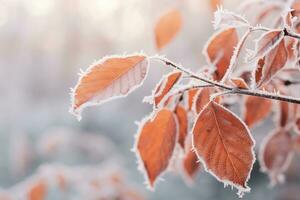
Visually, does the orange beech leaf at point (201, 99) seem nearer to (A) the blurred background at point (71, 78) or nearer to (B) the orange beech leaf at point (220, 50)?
(B) the orange beech leaf at point (220, 50)

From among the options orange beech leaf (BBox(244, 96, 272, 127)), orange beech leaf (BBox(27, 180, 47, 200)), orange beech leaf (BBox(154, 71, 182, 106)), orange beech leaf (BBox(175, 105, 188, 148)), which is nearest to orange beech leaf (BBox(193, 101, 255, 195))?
orange beech leaf (BBox(154, 71, 182, 106))

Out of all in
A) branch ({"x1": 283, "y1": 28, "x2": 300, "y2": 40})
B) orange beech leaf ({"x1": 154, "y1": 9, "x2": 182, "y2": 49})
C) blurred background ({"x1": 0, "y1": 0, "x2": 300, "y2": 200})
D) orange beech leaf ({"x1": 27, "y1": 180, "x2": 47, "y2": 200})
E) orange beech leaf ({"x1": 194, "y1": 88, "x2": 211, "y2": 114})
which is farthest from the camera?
blurred background ({"x1": 0, "y1": 0, "x2": 300, "y2": 200})

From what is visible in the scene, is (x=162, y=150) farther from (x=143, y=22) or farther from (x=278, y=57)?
(x=143, y=22)

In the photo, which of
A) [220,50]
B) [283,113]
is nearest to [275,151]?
[283,113]

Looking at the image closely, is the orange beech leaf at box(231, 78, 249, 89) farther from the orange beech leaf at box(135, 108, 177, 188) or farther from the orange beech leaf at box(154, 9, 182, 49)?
the orange beech leaf at box(154, 9, 182, 49)

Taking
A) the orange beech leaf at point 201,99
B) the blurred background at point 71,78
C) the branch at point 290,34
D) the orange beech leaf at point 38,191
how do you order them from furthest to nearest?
the blurred background at point 71,78 < the orange beech leaf at point 38,191 < the orange beech leaf at point 201,99 < the branch at point 290,34

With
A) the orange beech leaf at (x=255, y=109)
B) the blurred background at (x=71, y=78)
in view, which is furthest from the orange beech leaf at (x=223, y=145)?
the blurred background at (x=71, y=78)
